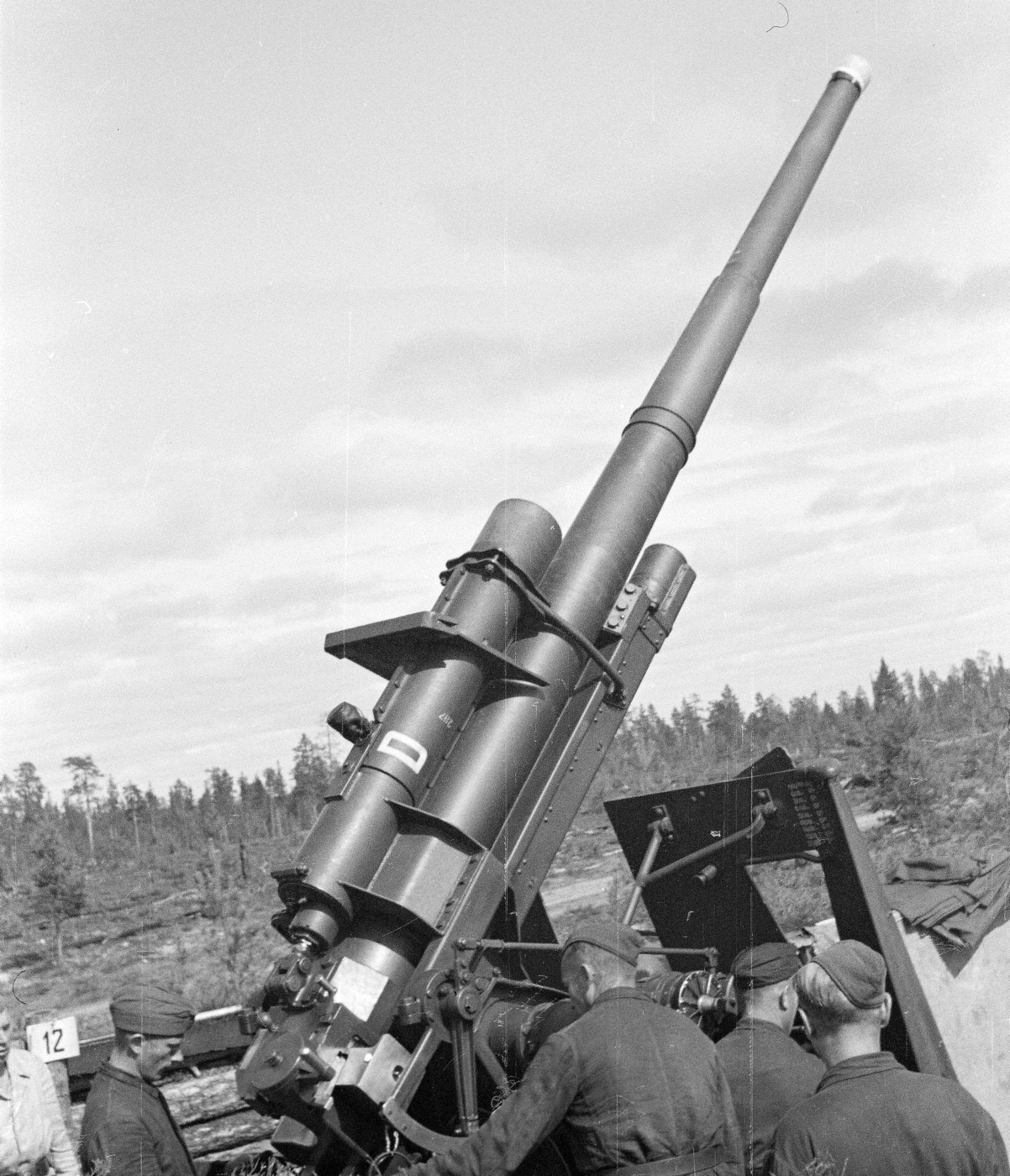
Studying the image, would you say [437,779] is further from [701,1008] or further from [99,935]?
[99,935]

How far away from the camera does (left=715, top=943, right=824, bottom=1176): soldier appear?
12.9 feet

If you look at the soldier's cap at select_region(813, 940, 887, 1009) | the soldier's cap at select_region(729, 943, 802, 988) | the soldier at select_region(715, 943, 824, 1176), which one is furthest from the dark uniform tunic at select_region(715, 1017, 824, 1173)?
the soldier's cap at select_region(813, 940, 887, 1009)

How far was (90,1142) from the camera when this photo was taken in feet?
13.1

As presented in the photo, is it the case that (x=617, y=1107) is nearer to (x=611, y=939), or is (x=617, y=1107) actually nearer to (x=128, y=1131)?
(x=611, y=939)

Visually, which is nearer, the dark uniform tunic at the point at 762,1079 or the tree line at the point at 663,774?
the dark uniform tunic at the point at 762,1079

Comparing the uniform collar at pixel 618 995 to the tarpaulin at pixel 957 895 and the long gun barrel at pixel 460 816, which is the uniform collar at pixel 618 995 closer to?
the long gun barrel at pixel 460 816

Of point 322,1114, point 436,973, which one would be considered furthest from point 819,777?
point 322,1114

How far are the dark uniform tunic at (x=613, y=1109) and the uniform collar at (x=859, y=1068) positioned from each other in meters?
0.46

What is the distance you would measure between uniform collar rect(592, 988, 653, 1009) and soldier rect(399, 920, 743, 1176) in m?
0.01

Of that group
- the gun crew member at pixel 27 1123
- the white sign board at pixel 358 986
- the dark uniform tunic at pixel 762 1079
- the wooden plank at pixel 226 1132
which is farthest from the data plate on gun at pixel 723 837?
the gun crew member at pixel 27 1123

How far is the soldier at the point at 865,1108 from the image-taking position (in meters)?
2.86

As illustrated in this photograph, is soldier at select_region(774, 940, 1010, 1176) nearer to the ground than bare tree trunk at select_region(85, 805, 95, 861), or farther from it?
nearer to the ground

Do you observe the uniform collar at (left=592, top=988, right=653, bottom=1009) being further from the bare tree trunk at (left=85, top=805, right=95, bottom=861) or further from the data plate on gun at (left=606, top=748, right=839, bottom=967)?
the bare tree trunk at (left=85, top=805, right=95, bottom=861)

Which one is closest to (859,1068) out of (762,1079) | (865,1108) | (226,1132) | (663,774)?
(865,1108)
